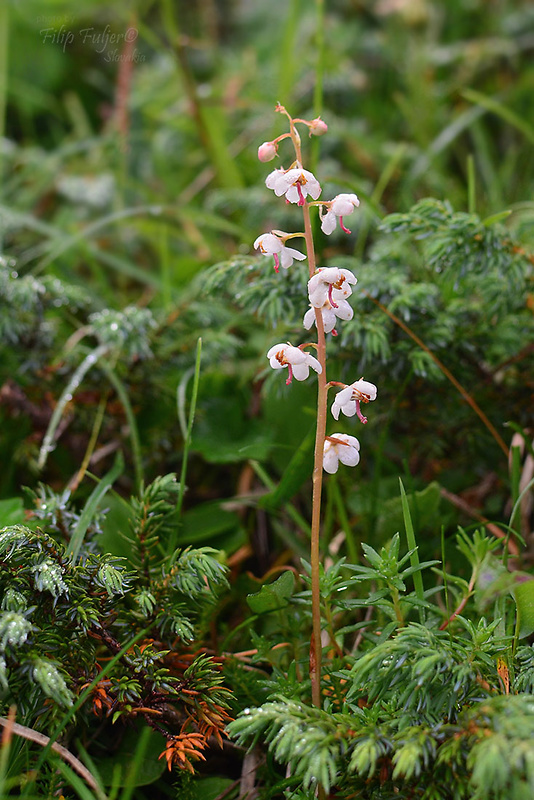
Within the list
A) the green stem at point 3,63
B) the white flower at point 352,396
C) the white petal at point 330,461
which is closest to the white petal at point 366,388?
the white flower at point 352,396

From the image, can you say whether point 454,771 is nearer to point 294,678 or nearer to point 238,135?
point 294,678

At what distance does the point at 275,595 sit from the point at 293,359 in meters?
0.43

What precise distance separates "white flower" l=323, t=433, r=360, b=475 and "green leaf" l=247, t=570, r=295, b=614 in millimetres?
222

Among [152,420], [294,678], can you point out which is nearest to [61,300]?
[152,420]

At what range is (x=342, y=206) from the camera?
3.06 ft

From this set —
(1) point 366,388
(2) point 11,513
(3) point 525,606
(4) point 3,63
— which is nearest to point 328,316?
(1) point 366,388

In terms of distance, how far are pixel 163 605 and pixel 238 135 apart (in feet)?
7.55

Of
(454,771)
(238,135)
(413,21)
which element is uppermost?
(413,21)

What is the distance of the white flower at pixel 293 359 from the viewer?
0.94 metres

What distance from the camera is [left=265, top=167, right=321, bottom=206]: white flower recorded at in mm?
920

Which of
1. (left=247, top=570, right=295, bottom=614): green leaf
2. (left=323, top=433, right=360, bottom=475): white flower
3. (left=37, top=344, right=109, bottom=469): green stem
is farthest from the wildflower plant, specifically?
(left=37, top=344, right=109, bottom=469): green stem

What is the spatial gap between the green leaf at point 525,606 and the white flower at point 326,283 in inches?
21.3

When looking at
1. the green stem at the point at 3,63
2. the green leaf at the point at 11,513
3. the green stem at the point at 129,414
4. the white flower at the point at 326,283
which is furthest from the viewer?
the green stem at the point at 3,63

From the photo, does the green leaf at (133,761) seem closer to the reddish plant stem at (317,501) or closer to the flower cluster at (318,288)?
the reddish plant stem at (317,501)
